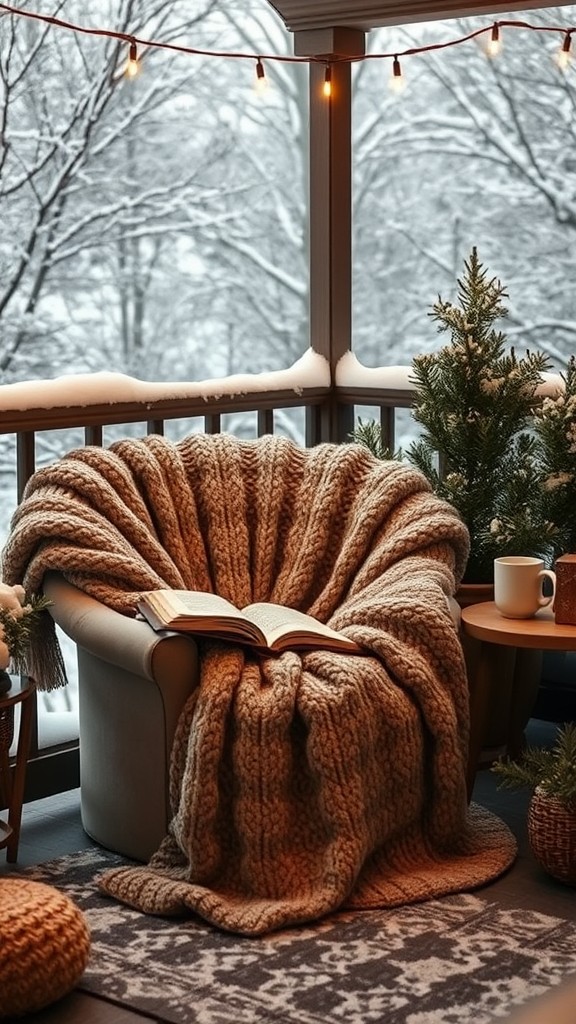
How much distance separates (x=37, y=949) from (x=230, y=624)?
81cm

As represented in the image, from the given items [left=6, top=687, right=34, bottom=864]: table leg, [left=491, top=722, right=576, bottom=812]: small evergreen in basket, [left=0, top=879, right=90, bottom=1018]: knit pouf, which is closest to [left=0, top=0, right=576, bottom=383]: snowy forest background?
[left=6, top=687, right=34, bottom=864]: table leg

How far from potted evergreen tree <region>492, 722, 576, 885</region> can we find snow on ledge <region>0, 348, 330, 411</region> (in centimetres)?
139

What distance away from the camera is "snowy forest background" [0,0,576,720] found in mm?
6211

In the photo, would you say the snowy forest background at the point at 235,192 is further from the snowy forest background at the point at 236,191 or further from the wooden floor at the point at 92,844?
the wooden floor at the point at 92,844

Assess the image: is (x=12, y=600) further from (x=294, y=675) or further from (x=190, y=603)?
(x=294, y=675)

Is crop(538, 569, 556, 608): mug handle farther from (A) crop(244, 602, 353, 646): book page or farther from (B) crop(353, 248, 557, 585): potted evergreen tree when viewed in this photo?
(A) crop(244, 602, 353, 646): book page

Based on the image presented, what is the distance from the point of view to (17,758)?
3.20 metres

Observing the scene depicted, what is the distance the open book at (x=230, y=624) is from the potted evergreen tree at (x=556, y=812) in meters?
0.46

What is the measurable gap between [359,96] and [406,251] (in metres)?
0.81

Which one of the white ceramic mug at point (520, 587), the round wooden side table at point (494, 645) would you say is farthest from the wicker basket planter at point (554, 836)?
the white ceramic mug at point (520, 587)

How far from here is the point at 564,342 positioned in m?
6.77

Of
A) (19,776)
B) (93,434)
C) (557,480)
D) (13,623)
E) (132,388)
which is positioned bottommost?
(19,776)

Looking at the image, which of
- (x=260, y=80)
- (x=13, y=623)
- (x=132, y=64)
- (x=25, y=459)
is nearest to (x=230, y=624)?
(x=13, y=623)

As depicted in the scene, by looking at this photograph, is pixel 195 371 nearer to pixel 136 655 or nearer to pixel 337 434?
pixel 337 434
